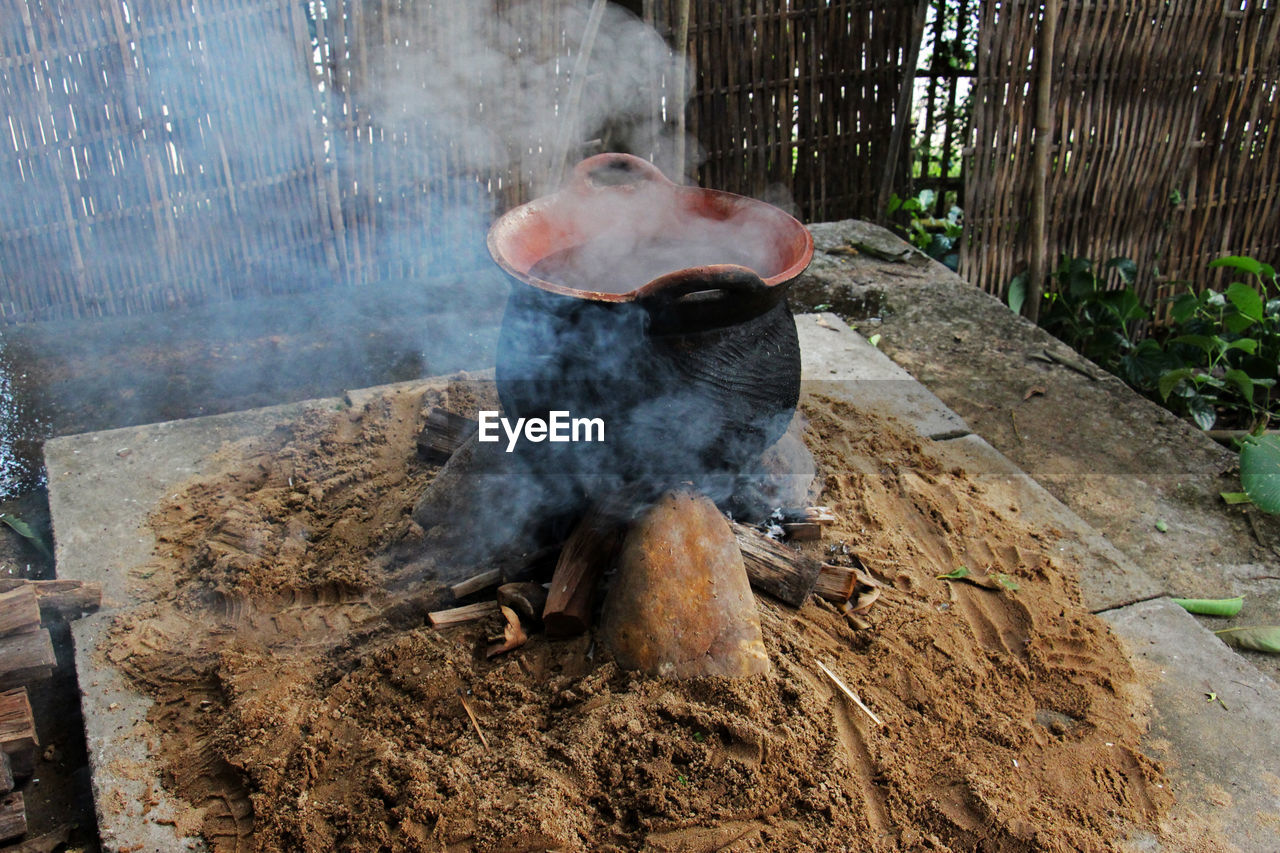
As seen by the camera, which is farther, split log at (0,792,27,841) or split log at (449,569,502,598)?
split log at (449,569,502,598)

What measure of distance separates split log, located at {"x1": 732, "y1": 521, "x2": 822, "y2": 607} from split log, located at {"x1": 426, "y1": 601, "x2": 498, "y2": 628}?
0.73 m

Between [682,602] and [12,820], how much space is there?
1.69 m

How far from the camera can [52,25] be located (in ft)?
14.0

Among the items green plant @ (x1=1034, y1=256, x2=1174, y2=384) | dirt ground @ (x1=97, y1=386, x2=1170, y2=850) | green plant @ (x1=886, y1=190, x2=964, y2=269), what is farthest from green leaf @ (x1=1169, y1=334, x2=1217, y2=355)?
dirt ground @ (x1=97, y1=386, x2=1170, y2=850)

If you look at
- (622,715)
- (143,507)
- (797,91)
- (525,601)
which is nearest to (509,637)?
(525,601)

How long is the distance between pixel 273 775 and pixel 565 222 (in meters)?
1.72

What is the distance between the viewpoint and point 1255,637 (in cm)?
295

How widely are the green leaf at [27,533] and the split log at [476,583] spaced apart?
1.64 m

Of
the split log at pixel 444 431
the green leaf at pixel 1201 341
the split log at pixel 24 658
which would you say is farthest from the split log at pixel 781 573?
the green leaf at pixel 1201 341

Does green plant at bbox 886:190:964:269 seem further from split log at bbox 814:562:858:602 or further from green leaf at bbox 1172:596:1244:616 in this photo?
split log at bbox 814:562:858:602

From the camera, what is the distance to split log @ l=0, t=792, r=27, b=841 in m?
2.15

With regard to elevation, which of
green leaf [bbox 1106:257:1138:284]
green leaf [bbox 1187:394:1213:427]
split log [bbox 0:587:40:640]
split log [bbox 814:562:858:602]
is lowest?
green leaf [bbox 1187:394:1213:427]

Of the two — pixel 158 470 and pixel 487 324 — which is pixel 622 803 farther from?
pixel 487 324

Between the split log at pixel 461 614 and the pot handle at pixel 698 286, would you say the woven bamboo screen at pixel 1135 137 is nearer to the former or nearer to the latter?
the pot handle at pixel 698 286
